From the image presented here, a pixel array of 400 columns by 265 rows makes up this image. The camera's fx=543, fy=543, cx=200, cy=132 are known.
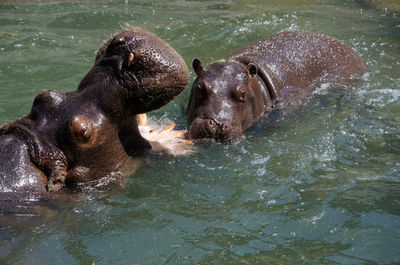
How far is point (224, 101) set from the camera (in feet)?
19.9

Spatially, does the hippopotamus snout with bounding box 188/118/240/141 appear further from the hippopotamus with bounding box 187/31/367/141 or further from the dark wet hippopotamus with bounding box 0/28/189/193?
the dark wet hippopotamus with bounding box 0/28/189/193

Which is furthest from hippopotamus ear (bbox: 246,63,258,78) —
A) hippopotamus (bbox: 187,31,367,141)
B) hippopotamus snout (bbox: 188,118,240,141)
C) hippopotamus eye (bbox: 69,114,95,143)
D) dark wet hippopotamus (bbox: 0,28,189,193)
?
hippopotamus eye (bbox: 69,114,95,143)

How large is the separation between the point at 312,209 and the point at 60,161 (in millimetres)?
1846

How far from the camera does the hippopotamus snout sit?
18.6 feet

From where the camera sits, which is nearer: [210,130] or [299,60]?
[210,130]

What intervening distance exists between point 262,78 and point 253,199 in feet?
9.69

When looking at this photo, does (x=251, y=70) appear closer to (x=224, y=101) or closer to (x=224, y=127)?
(x=224, y=101)

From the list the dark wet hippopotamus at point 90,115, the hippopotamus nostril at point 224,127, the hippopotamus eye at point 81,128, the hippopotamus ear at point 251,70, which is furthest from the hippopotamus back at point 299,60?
the hippopotamus eye at point 81,128

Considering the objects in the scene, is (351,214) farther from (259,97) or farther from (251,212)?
(259,97)

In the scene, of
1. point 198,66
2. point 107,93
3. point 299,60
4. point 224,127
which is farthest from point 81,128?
point 299,60

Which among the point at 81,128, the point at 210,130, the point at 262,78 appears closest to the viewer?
the point at 81,128

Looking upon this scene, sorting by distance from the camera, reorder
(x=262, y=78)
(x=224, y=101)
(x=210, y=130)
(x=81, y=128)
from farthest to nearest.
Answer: (x=262, y=78)
(x=224, y=101)
(x=210, y=130)
(x=81, y=128)

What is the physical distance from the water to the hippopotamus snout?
0.60ft

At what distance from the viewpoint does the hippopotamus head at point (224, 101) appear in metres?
5.73
